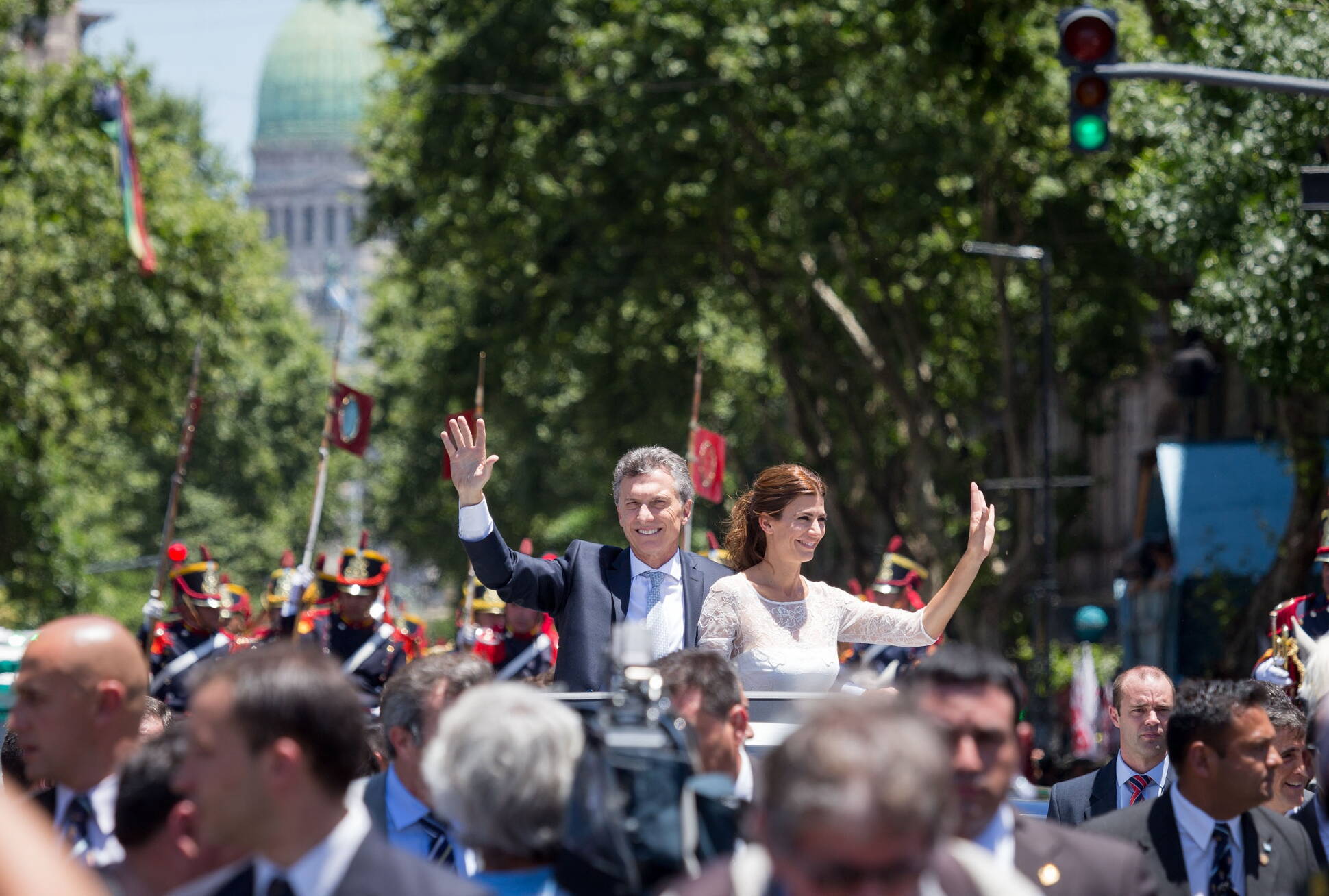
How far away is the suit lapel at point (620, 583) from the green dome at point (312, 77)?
124m

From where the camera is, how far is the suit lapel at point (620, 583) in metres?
6.91

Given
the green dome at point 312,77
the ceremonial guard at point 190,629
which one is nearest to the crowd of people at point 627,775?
the ceremonial guard at point 190,629

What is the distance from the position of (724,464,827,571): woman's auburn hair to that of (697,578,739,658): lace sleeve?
0.98ft

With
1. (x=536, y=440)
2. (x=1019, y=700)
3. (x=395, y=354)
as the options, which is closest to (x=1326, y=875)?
(x=1019, y=700)

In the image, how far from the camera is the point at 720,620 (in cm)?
661

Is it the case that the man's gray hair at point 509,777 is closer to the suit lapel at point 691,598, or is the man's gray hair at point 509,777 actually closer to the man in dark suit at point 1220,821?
the man in dark suit at point 1220,821

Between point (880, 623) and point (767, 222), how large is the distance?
74.7 feet

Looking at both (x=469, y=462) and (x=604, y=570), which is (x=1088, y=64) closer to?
(x=604, y=570)

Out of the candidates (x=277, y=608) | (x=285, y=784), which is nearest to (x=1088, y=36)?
(x=285, y=784)

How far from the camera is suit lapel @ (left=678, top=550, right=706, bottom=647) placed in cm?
699

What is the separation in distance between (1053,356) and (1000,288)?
6239mm

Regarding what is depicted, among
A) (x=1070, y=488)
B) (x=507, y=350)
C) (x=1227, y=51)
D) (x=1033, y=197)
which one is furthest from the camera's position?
(x=1070, y=488)

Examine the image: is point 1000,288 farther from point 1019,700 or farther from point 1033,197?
point 1019,700

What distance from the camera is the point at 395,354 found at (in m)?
48.1
